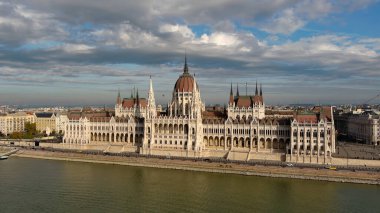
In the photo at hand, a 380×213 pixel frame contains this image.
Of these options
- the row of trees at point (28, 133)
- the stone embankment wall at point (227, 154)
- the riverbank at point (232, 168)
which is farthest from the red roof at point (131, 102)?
the row of trees at point (28, 133)

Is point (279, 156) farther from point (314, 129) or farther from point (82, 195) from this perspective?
point (82, 195)

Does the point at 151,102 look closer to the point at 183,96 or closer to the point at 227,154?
the point at 183,96

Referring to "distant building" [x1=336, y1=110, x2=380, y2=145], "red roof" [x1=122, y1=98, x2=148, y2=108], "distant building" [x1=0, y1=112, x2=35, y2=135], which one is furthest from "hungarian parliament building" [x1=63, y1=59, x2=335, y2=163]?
"distant building" [x1=0, y1=112, x2=35, y2=135]

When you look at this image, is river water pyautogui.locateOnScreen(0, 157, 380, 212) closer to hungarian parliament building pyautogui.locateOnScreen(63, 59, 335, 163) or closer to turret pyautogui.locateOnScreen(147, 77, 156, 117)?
hungarian parliament building pyautogui.locateOnScreen(63, 59, 335, 163)

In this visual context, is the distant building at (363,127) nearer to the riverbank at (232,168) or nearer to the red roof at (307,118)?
the red roof at (307,118)

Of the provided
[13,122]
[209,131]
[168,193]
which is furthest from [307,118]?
[13,122]

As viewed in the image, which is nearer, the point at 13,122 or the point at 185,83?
the point at 185,83
